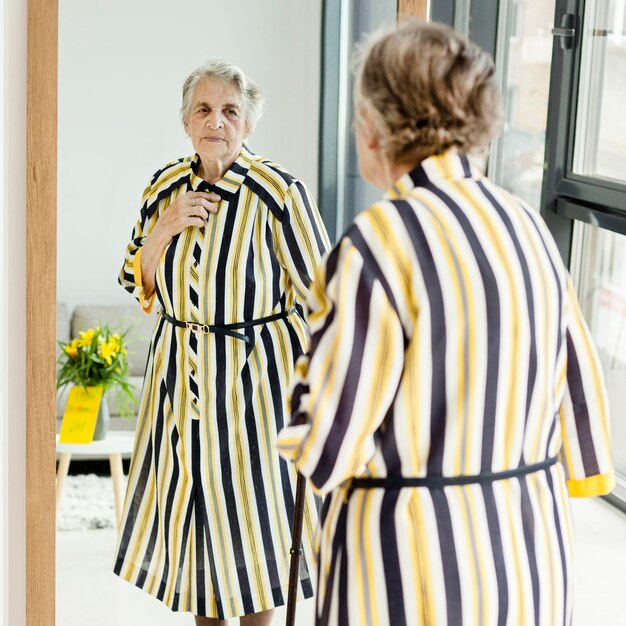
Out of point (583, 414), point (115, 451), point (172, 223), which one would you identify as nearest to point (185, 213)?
point (172, 223)

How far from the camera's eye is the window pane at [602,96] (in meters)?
2.08

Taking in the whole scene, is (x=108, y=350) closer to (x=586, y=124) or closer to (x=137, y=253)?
(x=137, y=253)

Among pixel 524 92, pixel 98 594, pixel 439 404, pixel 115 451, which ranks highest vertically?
pixel 524 92

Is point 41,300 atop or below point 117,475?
atop

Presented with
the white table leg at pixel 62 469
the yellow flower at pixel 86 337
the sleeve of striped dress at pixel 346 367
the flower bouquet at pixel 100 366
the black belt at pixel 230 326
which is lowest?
the white table leg at pixel 62 469

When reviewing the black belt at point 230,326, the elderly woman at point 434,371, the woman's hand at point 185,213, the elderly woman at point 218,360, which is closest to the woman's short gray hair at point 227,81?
the elderly woman at point 218,360

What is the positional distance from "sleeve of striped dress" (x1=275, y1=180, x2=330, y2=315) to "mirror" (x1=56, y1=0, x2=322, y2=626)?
0.21ft

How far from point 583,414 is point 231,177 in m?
0.83

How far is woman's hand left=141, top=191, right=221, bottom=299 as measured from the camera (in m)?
1.73

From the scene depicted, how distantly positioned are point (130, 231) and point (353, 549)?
0.87 meters

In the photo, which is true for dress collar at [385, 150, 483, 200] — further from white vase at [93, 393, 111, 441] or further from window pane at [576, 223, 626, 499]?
window pane at [576, 223, 626, 499]

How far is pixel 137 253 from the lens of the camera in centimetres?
175

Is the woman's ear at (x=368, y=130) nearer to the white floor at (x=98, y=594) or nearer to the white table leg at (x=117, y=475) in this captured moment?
the white table leg at (x=117, y=475)

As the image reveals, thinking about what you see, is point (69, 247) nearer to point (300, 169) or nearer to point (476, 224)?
point (300, 169)
